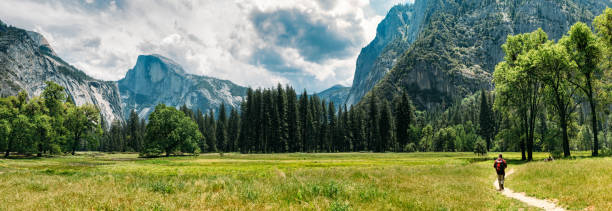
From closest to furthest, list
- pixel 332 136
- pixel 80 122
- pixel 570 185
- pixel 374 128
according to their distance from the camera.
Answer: pixel 570 185, pixel 80 122, pixel 374 128, pixel 332 136

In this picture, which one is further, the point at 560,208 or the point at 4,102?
the point at 4,102

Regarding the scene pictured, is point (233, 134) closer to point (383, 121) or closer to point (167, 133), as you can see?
point (167, 133)

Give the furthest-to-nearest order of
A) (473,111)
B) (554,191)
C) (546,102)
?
(473,111)
(546,102)
(554,191)

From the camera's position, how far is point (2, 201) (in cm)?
1159

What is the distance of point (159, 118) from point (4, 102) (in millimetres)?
29020

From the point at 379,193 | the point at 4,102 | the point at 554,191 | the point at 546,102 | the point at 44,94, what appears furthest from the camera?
the point at 44,94

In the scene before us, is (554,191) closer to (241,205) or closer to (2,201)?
(241,205)

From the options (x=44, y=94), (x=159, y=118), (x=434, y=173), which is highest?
(x=44, y=94)

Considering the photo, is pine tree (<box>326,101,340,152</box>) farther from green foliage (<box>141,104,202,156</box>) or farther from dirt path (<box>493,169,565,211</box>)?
dirt path (<box>493,169,565,211</box>)

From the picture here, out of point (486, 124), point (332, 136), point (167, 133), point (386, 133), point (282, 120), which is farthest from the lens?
point (486, 124)

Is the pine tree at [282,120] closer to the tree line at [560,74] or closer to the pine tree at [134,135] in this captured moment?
the tree line at [560,74]

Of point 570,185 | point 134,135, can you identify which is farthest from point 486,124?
point 134,135

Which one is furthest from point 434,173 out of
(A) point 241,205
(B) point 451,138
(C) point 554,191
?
(B) point 451,138

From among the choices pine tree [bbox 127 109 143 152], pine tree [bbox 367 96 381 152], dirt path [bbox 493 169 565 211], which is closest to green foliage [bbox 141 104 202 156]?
pine tree [bbox 367 96 381 152]
